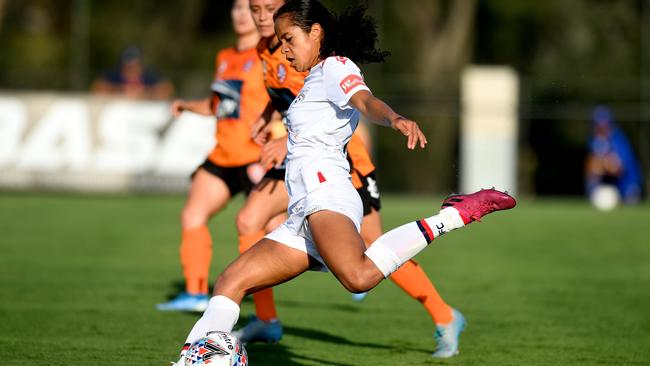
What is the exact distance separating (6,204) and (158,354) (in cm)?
1198

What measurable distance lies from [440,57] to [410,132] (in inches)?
960

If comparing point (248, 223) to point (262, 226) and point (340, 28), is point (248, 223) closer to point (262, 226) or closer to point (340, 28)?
point (262, 226)

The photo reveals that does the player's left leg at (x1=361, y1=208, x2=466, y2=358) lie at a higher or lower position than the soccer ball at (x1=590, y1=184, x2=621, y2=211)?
higher

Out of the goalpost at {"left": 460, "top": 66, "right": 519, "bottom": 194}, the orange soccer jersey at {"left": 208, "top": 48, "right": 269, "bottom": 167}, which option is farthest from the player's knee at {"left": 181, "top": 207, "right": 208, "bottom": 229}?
the goalpost at {"left": 460, "top": 66, "right": 519, "bottom": 194}

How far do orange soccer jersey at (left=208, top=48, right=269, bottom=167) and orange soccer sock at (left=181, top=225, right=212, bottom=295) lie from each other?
55 centimetres

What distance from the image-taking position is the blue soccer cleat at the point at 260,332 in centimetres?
714

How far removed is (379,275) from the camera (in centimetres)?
536

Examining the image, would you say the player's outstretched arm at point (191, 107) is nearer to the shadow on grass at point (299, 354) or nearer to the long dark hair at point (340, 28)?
the shadow on grass at point (299, 354)

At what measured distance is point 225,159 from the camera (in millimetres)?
8266

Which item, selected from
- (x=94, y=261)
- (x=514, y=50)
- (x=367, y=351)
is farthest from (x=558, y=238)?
(x=514, y=50)

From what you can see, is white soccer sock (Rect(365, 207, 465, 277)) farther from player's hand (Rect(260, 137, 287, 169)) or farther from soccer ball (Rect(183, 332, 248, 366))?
player's hand (Rect(260, 137, 287, 169))

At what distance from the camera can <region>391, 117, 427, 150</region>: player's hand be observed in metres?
4.89

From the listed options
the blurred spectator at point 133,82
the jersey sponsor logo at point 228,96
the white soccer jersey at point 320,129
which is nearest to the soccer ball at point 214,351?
the white soccer jersey at point 320,129

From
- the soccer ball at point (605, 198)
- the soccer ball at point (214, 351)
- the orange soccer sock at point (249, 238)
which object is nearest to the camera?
the soccer ball at point (214, 351)
